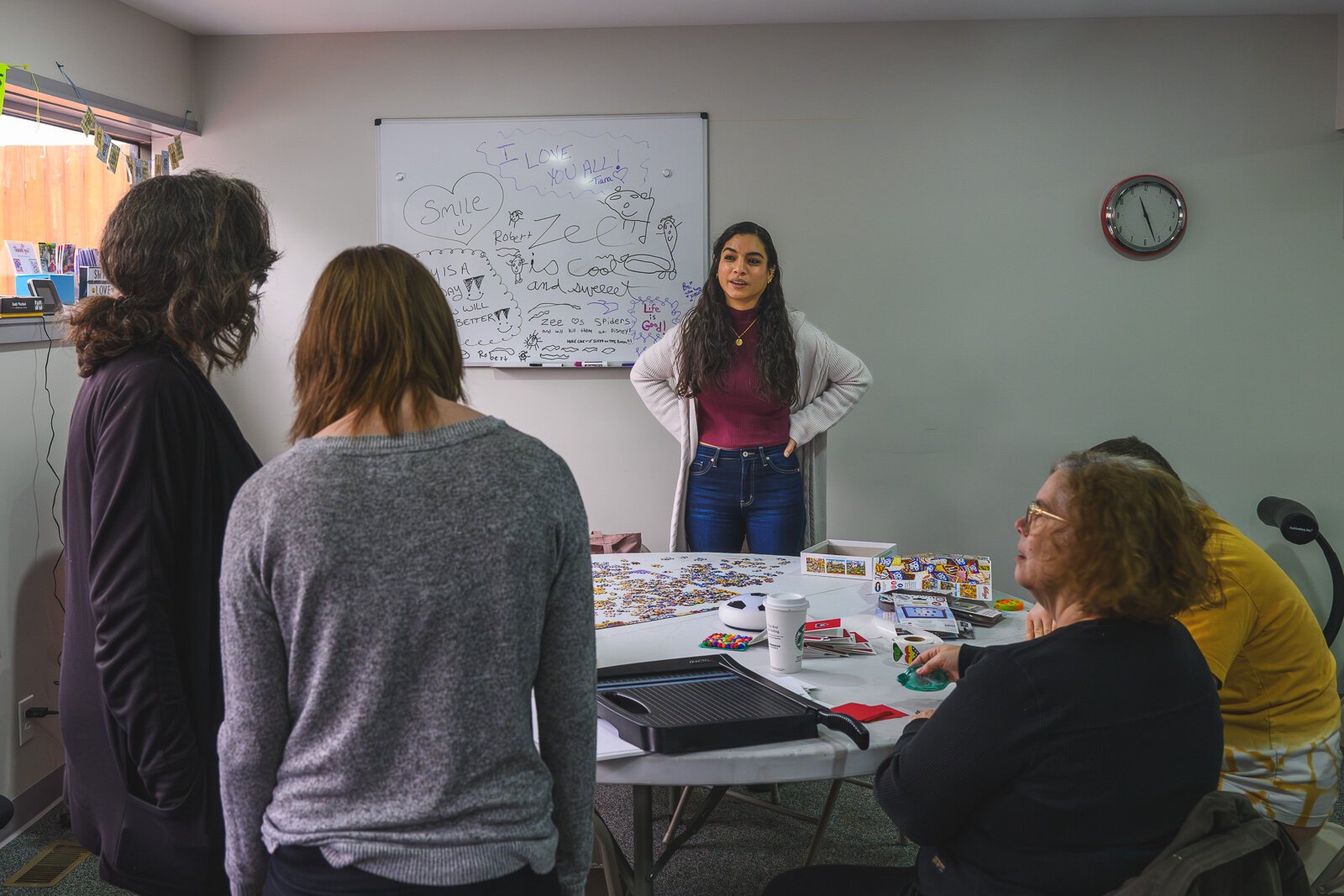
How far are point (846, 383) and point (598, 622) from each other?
1.68 m

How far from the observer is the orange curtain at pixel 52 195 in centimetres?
311

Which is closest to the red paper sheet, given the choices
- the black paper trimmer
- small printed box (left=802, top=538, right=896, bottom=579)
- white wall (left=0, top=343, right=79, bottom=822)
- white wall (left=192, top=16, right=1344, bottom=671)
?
the black paper trimmer

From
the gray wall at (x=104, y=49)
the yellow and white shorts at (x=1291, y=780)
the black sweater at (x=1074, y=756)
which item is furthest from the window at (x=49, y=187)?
the yellow and white shorts at (x=1291, y=780)

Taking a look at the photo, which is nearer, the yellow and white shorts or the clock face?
the yellow and white shorts

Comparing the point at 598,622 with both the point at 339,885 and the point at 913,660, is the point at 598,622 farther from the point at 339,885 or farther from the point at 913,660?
the point at 339,885

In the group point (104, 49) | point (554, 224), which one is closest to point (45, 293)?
point (104, 49)

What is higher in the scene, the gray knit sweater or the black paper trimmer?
the gray knit sweater

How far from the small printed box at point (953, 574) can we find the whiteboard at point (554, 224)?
202 cm

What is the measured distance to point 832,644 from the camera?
192 centimetres

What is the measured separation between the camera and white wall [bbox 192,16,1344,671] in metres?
3.97

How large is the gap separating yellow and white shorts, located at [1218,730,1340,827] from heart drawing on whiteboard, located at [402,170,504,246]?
10.8 ft

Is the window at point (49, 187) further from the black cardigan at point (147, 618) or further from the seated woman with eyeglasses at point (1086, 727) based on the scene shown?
the seated woman with eyeglasses at point (1086, 727)

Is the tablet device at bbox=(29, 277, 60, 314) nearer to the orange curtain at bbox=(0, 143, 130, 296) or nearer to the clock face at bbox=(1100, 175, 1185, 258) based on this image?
the orange curtain at bbox=(0, 143, 130, 296)

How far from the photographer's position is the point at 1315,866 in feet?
5.64
